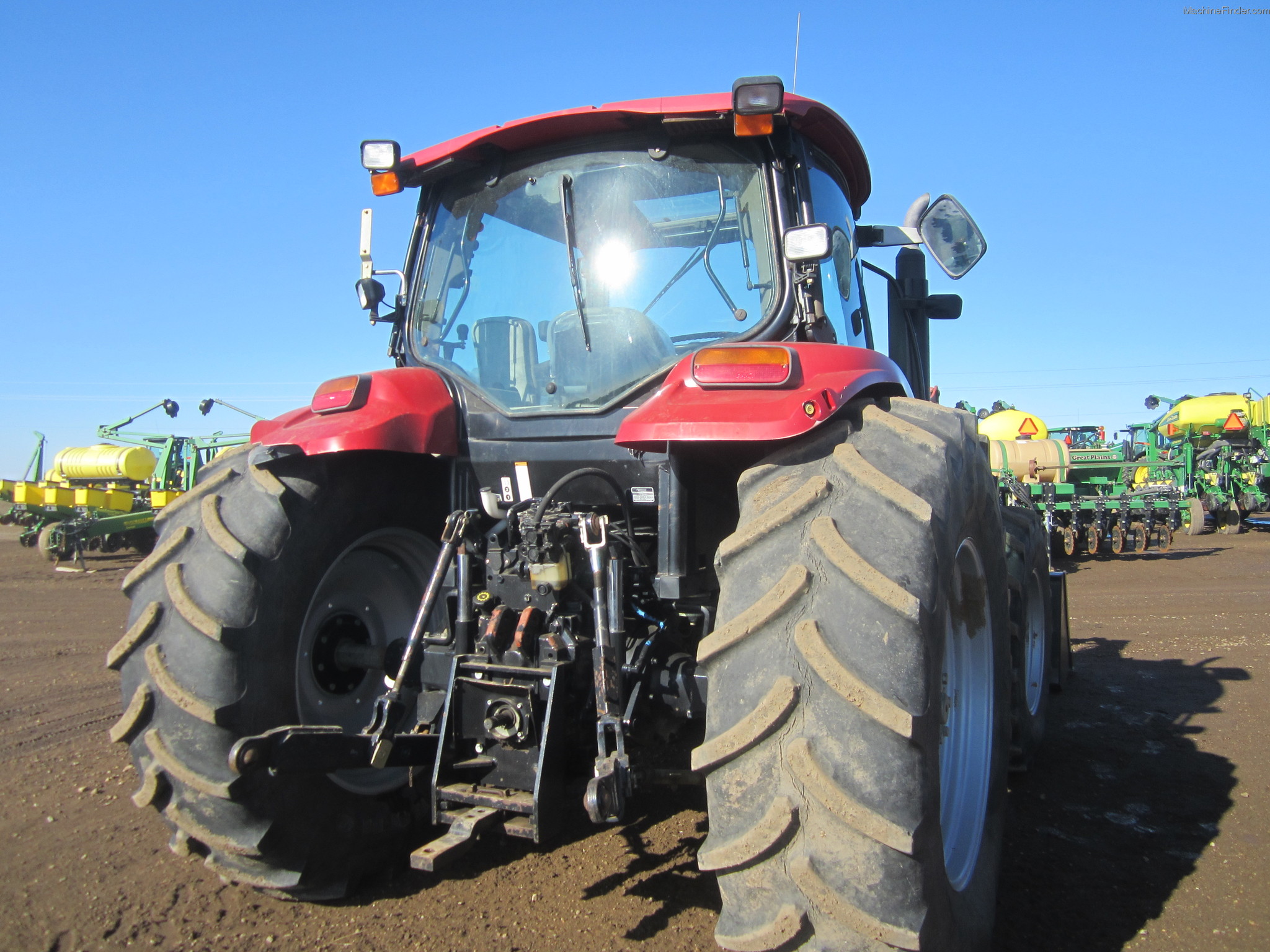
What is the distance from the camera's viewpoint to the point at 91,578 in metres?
12.7

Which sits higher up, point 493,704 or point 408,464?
point 408,464

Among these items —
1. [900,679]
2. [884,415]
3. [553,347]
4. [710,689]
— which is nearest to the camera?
[900,679]

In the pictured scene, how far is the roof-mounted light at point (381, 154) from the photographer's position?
3.04 m

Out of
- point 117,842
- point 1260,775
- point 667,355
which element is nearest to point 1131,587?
point 1260,775

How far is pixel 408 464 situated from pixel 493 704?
927mm

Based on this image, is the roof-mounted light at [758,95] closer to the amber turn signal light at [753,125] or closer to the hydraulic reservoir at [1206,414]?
the amber turn signal light at [753,125]

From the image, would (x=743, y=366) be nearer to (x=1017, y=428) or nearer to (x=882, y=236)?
(x=882, y=236)

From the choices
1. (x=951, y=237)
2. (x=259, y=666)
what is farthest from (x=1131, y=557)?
(x=259, y=666)

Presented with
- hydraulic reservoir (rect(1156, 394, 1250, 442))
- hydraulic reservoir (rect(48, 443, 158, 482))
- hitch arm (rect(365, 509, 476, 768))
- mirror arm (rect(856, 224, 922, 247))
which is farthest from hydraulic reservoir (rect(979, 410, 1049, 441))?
hydraulic reservoir (rect(48, 443, 158, 482))

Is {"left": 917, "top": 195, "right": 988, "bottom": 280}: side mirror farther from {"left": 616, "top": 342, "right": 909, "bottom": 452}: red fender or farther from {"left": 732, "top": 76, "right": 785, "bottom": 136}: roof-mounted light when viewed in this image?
{"left": 616, "top": 342, "right": 909, "bottom": 452}: red fender

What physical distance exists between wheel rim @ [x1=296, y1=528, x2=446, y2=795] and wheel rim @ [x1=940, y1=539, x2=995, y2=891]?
1573 mm

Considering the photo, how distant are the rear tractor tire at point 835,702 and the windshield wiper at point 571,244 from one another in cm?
93

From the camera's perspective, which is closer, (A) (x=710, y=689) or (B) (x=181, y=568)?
(A) (x=710, y=689)

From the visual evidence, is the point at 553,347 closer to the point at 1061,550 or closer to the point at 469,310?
the point at 469,310
